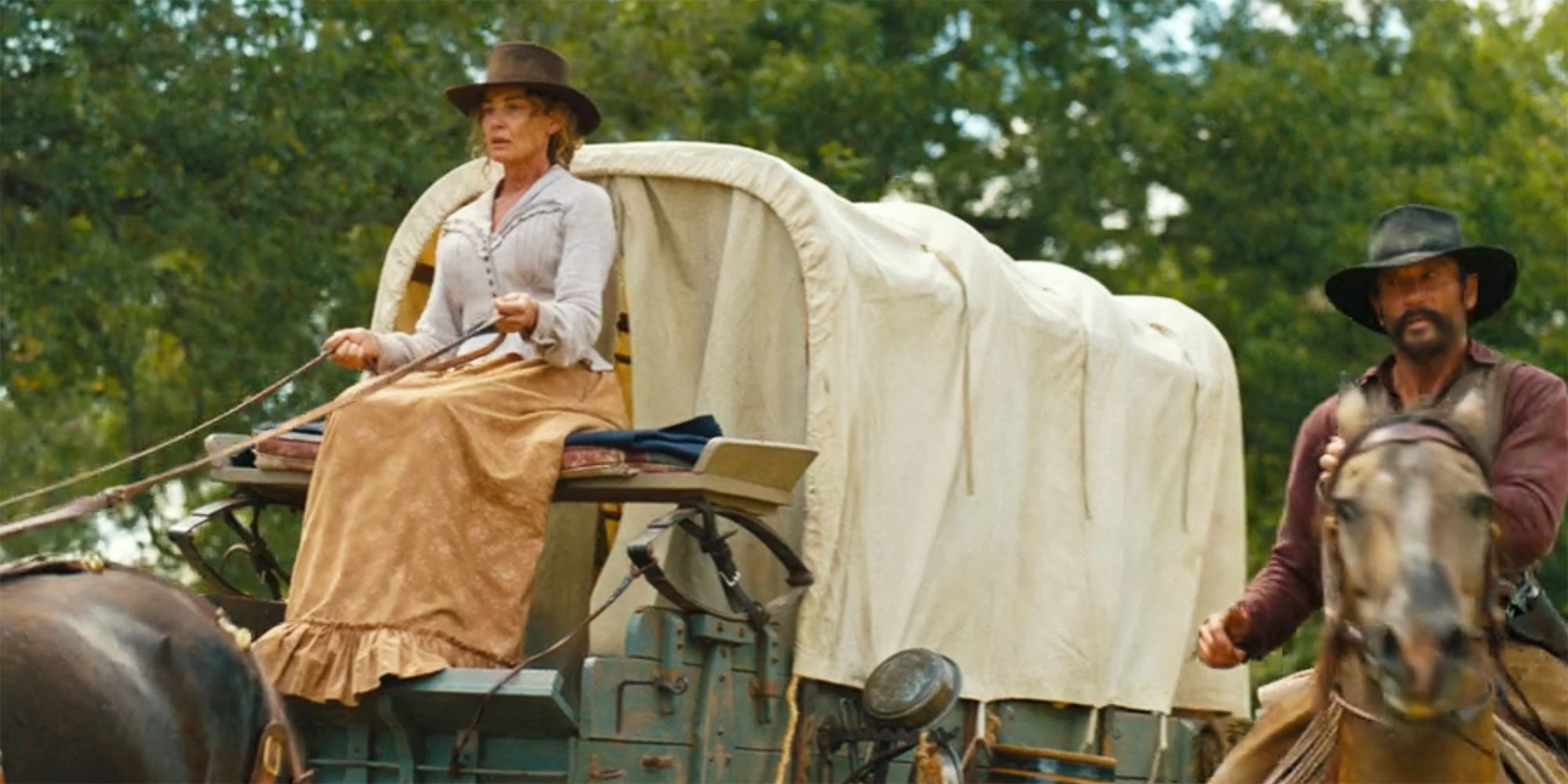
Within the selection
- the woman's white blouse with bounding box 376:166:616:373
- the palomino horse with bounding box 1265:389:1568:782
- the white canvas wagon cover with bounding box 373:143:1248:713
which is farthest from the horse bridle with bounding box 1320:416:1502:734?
the white canvas wagon cover with bounding box 373:143:1248:713

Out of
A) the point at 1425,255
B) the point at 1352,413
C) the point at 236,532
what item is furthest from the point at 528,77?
the point at 1352,413

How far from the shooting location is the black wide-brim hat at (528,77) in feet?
26.6

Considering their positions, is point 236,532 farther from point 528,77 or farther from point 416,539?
point 528,77

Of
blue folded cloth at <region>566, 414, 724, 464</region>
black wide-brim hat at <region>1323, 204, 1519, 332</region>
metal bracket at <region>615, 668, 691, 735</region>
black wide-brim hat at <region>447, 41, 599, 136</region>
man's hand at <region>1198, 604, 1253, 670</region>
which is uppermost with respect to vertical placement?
black wide-brim hat at <region>447, 41, 599, 136</region>

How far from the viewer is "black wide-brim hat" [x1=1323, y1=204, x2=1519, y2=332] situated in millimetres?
5941

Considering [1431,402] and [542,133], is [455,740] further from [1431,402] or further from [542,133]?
[1431,402]

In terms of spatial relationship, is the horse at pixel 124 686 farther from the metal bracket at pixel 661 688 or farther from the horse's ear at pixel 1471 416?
the horse's ear at pixel 1471 416

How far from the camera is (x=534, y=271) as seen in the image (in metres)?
8.08

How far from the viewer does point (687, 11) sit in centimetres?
1870

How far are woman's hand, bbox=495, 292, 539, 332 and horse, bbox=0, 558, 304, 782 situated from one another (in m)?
1.89

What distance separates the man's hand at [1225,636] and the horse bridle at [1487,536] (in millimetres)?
913

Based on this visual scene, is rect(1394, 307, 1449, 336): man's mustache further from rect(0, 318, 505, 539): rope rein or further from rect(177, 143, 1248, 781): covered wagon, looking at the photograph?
rect(0, 318, 505, 539): rope rein

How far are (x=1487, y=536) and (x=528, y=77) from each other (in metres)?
3.97

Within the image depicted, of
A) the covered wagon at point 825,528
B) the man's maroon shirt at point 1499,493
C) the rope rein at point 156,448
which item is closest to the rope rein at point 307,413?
the rope rein at point 156,448
